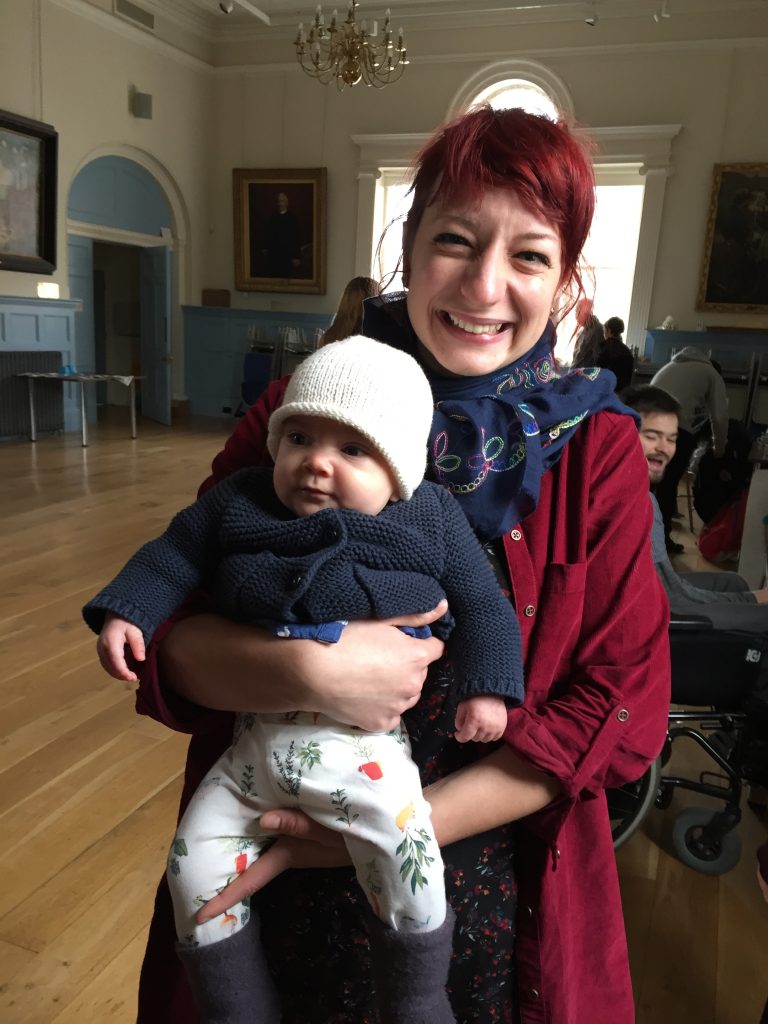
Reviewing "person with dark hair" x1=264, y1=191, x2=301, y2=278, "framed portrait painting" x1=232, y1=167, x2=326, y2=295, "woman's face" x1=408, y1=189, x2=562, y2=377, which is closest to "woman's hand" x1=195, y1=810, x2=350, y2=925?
"woman's face" x1=408, y1=189, x2=562, y2=377

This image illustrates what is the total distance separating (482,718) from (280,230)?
36.6ft

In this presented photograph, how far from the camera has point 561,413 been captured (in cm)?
100

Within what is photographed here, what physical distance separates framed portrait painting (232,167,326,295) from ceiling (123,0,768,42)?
1.86m

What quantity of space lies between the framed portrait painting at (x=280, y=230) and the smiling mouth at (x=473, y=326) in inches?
412

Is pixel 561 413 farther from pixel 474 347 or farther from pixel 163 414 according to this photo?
pixel 163 414

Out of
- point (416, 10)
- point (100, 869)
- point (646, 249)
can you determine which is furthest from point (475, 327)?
point (416, 10)

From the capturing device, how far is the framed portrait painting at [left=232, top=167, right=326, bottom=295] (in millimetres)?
10805

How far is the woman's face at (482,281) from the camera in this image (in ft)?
3.19

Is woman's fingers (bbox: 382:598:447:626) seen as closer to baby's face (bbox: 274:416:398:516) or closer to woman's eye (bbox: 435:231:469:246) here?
baby's face (bbox: 274:416:398:516)

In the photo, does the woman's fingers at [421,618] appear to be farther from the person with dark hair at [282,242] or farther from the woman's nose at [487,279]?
the person with dark hair at [282,242]

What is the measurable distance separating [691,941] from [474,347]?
194 cm

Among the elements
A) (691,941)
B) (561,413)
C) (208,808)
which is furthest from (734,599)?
(208,808)

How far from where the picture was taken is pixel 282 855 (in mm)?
965

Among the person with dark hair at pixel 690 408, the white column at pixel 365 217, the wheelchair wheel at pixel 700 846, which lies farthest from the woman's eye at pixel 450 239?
the white column at pixel 365 217
